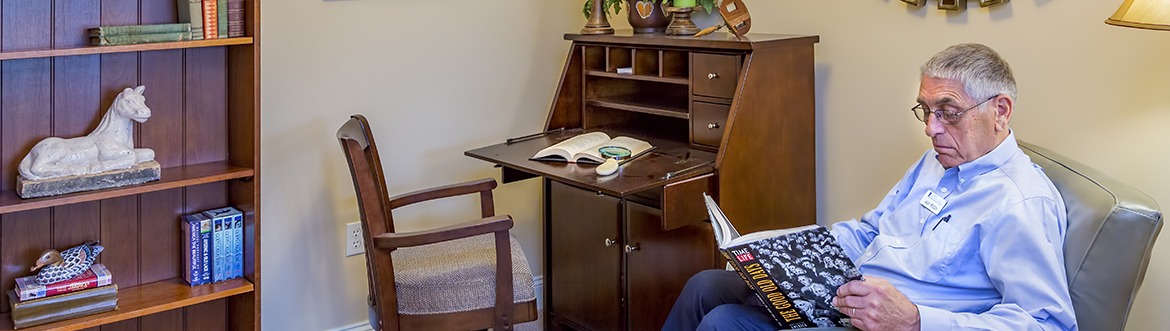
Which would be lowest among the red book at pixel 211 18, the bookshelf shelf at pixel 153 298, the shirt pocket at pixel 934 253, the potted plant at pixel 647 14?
the bookshelf shelf at pixel 153 298

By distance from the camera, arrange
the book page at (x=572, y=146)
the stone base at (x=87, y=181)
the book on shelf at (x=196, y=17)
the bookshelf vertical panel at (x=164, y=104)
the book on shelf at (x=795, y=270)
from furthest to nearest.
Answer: the book page at (x=572, y=146)
the bookshelf vertical panel at (x=164, y=104)
the book on shelf at (x=196, y=17)
the stone base at (x=87, y=181)
the book on shelf at (x=795, y=270)

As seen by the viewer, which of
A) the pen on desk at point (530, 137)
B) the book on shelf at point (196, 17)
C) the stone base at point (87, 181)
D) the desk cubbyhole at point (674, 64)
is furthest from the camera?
the pen on desk at point (530, 137)

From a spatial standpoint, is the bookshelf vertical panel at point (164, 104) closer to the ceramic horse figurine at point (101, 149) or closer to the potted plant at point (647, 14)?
the ceramic horse figurine at point (101, 149)

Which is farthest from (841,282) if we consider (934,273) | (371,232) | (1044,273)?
(371,232)

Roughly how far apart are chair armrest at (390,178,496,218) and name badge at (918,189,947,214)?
3.77ft

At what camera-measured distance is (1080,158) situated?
2.28 m

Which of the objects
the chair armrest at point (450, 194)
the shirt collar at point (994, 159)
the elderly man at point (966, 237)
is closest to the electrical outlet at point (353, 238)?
the chair armrest at point (450, 194)

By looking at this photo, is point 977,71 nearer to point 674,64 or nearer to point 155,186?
point 674,64

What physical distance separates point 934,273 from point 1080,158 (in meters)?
0.62

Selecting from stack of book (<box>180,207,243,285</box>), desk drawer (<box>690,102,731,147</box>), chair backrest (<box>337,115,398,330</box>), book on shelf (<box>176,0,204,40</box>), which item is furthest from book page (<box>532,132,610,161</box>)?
book on shelf (<box>176,0,204,40</box>)

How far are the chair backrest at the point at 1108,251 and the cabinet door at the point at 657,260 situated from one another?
95 centimetres

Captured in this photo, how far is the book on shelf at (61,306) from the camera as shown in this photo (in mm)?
2203

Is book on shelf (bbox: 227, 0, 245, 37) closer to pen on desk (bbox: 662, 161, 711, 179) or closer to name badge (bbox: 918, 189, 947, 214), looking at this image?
pen on desk (bbox: 662, 161, 711, 179)

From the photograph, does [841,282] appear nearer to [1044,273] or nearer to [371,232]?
[1044,273]
